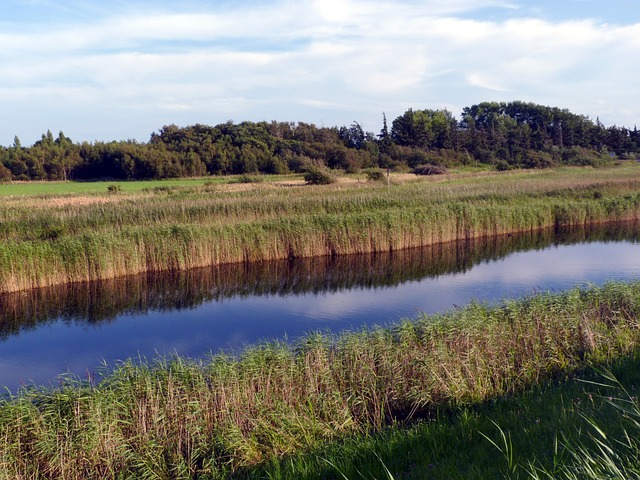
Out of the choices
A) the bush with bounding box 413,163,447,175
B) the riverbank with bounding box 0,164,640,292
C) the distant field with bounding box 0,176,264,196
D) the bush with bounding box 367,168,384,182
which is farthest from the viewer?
the bush with bounding box 413,163,447,175

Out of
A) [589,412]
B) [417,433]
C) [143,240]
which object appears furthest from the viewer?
[143,240]

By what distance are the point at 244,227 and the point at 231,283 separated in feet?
7.87

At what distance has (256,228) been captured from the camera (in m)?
16.4

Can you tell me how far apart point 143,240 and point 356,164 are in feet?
107

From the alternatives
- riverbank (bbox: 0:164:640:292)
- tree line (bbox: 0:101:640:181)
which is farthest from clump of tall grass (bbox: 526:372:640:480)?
tree line (bbox: 0:101:640:181)

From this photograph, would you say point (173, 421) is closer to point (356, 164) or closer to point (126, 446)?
point (126, 446)

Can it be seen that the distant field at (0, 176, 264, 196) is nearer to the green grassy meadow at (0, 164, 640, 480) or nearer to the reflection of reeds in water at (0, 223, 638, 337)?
the reflection of reeds in water at (0, 223, 638, 337)

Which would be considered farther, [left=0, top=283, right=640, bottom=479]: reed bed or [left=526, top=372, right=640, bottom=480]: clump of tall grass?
[left=0, top=283, right=640, bottom=479]: reed bed

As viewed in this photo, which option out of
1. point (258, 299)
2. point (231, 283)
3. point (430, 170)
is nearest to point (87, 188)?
point (430, 170)

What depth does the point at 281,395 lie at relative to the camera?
569 centimetres

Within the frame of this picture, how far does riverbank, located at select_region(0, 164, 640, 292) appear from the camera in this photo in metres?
13.7

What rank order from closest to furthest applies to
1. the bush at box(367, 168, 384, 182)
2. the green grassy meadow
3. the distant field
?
the green grassy meadow → the distant field → the bush at box(367, 168, 384, 182)

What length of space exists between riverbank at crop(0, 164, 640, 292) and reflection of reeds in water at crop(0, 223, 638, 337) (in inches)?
13.2

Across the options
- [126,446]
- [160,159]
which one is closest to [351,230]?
[126,446]
